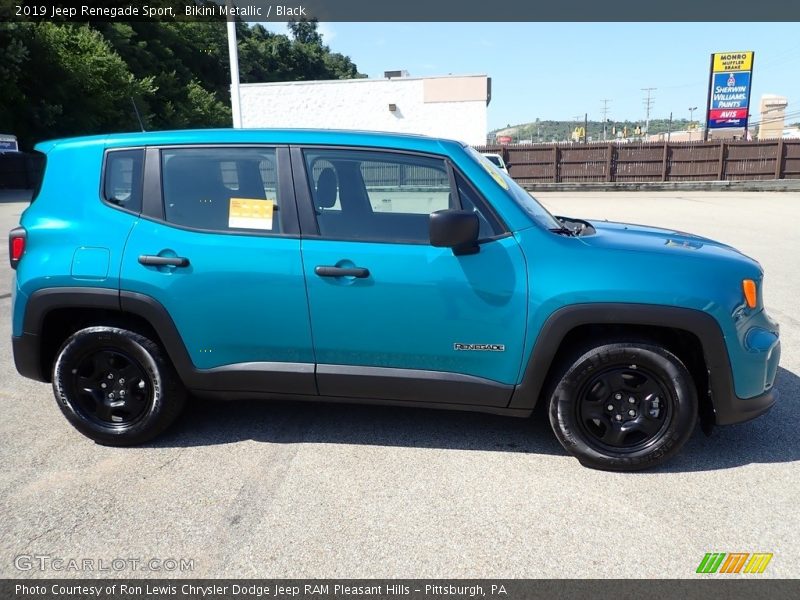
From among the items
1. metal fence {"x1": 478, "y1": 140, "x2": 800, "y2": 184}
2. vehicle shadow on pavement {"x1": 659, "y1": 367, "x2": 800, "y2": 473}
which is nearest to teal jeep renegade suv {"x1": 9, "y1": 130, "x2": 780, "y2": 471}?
vehicle shadow on pavement {"x1": 659, "y1": 367, "x2": 800, "y2": 473}

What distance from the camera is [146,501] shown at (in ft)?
9.68

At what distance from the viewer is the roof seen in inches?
130

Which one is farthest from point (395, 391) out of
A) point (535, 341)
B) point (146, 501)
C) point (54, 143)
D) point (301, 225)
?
point (54, 143)

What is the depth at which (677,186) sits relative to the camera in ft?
90.3

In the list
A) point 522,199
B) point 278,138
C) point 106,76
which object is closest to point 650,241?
point 522,199

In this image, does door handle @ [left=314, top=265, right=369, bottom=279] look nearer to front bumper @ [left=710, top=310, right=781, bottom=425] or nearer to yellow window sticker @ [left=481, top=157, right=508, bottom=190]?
yellow window sticker @ [left=481, top=157, right=508, bottom=190]

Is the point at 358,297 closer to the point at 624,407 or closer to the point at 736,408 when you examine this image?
the point at 624,407

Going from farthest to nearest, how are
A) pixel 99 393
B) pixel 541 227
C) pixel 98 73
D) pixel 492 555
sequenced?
pixel 98 73 < pixel 99 393 < pixel 541 227 < pixel 492 555

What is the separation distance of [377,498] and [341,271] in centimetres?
114

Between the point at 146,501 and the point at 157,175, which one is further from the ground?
the point at 157,175

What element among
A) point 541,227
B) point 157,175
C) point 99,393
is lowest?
point 99,393

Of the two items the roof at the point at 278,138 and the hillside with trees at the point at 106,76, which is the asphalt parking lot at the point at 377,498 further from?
the hillside with trees at the point at 106,76

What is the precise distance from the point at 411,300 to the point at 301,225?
715 millimetres

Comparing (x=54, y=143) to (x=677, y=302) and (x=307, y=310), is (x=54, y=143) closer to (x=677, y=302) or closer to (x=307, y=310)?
(x=307, y=310)
